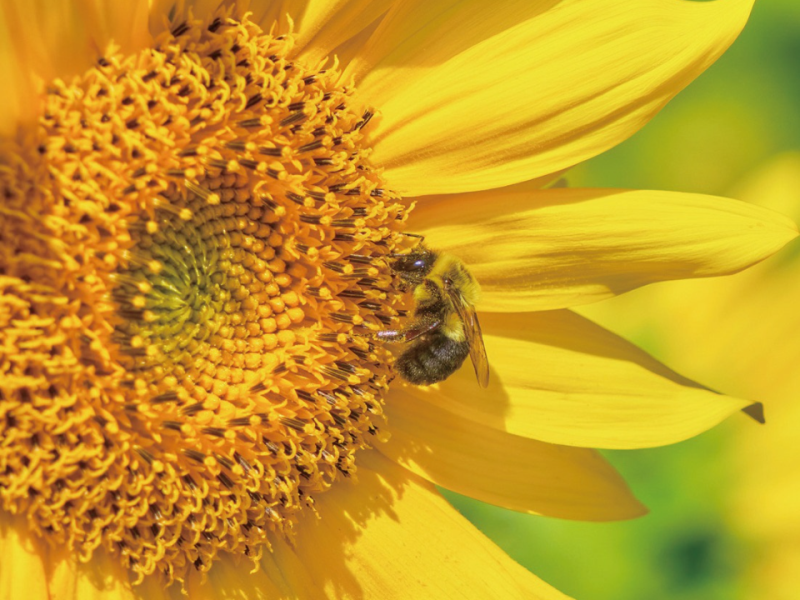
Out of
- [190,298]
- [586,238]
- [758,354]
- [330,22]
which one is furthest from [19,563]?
[758,354]

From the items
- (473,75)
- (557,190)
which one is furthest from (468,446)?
(473,75)

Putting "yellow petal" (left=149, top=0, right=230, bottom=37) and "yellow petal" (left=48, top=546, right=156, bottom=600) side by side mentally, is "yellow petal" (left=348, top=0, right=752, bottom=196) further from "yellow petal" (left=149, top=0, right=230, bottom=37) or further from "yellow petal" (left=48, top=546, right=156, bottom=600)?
"yellow petal" (left=48, top=546, right=156, bottom=600)

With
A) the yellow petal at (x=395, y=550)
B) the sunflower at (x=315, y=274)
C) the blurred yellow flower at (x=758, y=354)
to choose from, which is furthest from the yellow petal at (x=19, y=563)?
the blurred yellow flower at (x=758, y=354)

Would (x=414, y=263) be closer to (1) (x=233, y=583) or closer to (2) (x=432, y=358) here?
(2) (x=432, y=358)

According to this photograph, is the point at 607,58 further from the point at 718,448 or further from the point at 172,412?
the point at 718,448

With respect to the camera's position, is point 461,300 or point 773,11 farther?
point 773,11

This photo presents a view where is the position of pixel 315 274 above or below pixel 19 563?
above

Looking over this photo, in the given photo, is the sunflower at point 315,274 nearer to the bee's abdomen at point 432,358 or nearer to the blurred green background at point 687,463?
the bee's abdomen at point 432,358
